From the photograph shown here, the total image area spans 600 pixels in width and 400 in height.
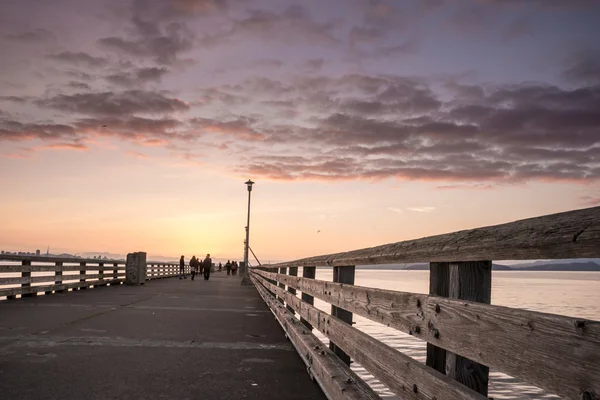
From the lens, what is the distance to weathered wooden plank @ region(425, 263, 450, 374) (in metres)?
2.75

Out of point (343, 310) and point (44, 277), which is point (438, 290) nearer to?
point (343, 310)

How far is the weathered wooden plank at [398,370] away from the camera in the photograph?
2.29 metres

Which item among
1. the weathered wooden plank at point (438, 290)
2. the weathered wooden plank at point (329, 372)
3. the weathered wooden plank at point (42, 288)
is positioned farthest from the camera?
the weathered wooden plank at point (42, 288)

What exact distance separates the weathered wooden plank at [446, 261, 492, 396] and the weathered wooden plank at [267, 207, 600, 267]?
0.32 ft

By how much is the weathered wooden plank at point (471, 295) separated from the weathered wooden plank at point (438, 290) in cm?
25

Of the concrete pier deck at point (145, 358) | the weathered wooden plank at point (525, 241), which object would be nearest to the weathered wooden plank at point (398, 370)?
the weathered wooden plank at point (525, 241)

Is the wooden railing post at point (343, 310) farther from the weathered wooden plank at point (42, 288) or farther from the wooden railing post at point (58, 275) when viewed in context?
the wooden railing post at point (58, 275)

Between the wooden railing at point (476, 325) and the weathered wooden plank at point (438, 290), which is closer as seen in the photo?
the wooden railing at point (476, 325)

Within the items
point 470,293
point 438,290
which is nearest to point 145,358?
point 438,290

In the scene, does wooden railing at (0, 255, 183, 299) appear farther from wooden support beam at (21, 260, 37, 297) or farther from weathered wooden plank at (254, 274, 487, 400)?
weathered wooden plank at (254, 274, 487, 400)

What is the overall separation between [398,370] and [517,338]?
127 cm

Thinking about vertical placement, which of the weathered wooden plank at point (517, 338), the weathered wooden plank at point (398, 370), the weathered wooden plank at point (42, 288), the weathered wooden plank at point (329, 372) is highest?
the weathered wooden plank at point (517, 338)

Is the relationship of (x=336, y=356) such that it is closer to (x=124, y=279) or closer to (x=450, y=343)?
(x=450, y=343)

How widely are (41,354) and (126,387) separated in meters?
2.09
